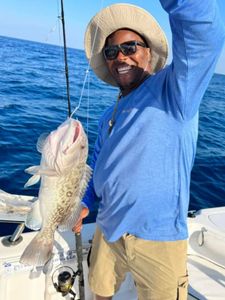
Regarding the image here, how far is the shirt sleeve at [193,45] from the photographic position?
5.70 ft

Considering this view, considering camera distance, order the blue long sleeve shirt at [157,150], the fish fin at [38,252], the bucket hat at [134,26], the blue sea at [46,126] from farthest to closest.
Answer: the blue sea at [46,126]
the bucket hat at [134,26]
the fish fin at [38,252]
the blue long sleeve shirt at [157,150]

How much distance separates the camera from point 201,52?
6.00 feet

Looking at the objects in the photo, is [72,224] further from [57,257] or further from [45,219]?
[57,257]

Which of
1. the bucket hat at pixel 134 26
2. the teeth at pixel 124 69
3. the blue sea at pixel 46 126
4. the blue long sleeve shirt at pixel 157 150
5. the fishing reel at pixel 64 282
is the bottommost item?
the blue sea at pixel 46 126

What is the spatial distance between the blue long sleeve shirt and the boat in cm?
85

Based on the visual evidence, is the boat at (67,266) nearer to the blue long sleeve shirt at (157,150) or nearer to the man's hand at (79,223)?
the man's hand at (79,223)

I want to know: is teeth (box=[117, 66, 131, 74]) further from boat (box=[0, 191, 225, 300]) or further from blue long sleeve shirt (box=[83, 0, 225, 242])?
boat (box=[0, 191, 225, 300])

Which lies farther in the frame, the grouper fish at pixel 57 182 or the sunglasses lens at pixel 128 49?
the sunglasses lens at pixel 128 49

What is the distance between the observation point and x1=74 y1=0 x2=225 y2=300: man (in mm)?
2004

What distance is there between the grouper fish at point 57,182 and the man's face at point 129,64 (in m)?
0.59

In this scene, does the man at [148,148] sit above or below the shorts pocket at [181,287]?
above

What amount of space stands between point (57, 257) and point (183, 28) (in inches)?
94.8

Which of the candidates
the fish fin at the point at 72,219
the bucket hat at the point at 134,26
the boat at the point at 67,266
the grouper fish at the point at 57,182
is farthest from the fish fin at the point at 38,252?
the bucket hat at the point at 134,26

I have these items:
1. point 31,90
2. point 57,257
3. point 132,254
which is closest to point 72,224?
point 132,254
